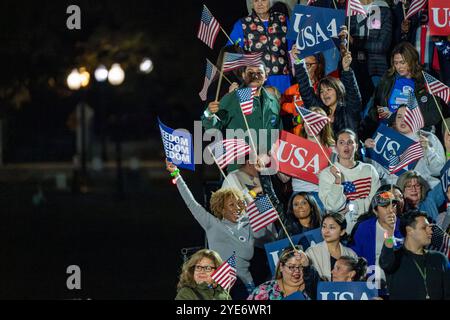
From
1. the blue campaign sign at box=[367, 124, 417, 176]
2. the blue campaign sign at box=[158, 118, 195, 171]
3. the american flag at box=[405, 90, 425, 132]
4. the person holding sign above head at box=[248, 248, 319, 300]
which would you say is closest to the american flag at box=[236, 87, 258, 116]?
the blue campaign sign at box=[158, 118, 195, 171]

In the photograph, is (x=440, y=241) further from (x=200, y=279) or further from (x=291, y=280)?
(x=200, y=279)

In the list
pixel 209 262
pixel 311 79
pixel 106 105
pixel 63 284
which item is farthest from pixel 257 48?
pixel 63 284

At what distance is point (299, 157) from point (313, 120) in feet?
0.91

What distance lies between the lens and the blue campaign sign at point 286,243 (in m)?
6.24

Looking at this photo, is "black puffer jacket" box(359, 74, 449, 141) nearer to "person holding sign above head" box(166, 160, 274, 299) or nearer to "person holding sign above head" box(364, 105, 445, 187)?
"person holding sign above head" box(364, 105, 445, 187)

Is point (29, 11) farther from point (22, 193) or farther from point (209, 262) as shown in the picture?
point (209, 262)

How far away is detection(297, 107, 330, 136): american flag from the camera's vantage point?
629 cm

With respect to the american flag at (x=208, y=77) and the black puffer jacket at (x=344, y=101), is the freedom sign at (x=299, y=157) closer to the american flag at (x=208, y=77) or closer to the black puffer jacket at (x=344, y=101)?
the black puffer jacket at (x=344, y=101)

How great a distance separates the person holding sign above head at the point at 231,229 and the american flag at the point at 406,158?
1.03 m

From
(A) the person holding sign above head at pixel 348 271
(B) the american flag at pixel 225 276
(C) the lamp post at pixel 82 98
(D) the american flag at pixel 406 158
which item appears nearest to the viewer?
(C) the lamp post at pixel 82 98

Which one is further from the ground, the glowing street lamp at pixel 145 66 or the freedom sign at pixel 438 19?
the freedom sign at pixel 438 19

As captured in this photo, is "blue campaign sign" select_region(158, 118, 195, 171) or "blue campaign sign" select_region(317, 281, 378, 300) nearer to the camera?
"blue campaign sign" select_region(158, 118, 195, 171)

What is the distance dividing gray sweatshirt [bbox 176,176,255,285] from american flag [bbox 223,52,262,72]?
0.84m

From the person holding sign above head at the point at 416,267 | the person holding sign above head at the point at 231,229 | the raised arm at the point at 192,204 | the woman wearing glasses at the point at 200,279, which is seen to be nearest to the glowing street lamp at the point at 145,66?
the raised arm at the point at 192,204
